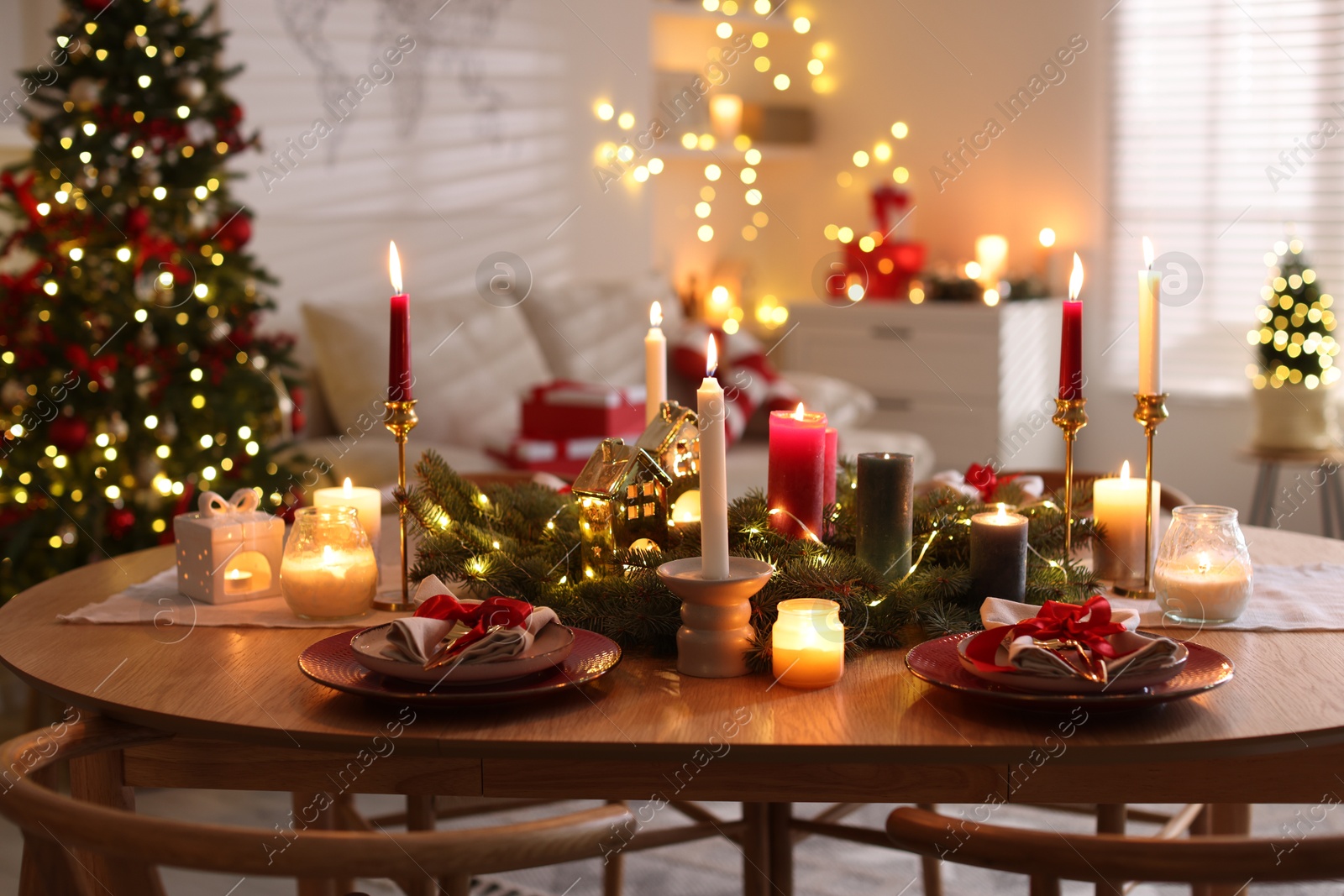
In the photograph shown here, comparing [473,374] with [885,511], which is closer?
[885,511]

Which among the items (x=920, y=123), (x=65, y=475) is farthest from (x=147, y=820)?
(x=920, y=123)

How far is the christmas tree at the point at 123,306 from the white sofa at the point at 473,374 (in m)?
0.41

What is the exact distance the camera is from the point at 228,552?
1379 millimetres

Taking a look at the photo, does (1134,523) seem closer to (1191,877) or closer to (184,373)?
(1191,877)

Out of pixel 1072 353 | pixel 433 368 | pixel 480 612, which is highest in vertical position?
pixel 1072 353

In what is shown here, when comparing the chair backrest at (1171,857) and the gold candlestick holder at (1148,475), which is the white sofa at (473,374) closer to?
the gold candlestick holder at (1148,475)

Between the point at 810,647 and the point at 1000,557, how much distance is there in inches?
10.3

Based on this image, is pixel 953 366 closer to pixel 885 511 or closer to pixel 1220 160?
pixel 1220 160

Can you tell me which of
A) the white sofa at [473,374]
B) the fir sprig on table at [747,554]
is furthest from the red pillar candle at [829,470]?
the white sofa at [473,374]

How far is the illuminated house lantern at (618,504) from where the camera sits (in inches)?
49.8

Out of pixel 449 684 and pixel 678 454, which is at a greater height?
pixel 678 454

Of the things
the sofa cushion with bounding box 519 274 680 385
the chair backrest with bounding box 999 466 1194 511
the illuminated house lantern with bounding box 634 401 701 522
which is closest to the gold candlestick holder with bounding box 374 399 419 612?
the illuminated house lantern with bounding box 634 401 701 522

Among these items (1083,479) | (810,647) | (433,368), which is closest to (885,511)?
(810,647)

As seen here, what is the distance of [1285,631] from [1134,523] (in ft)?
0.64
